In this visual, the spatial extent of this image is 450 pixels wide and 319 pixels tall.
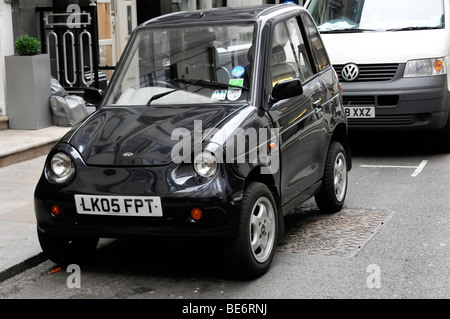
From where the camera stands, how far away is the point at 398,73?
401 inches

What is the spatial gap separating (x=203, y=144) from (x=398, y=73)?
209 inches

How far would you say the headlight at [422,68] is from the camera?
33.4 feet

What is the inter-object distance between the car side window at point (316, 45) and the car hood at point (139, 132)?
1636 mm

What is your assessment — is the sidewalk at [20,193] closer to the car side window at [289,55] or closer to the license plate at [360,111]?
the car side window at [289,55]

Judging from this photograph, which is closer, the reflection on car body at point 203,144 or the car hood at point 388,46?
the reflection on car body at point 203,144

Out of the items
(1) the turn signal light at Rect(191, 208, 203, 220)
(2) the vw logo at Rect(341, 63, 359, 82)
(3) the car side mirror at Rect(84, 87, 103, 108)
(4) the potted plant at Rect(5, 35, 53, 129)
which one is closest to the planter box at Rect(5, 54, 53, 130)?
(4) the potted plant at Rect(5, 35, 53, 129)

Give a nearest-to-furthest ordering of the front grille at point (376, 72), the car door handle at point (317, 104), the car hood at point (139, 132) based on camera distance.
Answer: the car hood at point (139, 132), the car door handle at point (317, 104), the front grille at point (376, 72)

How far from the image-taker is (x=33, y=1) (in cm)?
1189

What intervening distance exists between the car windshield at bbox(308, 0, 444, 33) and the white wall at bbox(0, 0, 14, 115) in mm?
4112

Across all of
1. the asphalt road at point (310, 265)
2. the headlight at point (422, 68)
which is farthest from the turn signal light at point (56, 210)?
the headlight at point (422, 68)
